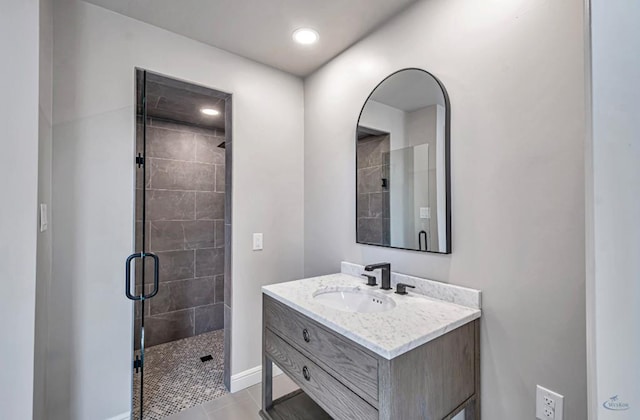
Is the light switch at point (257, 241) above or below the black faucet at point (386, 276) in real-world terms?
above

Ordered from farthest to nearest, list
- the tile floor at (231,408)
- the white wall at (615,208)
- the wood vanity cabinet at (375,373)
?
the tile floor at (231,408)
the wood vanity cabinet at (375,373)
the white wall at (615,208)

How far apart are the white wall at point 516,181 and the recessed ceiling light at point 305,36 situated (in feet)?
1.87

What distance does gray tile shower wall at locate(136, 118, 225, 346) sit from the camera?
290 cm

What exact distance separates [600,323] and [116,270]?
214cm

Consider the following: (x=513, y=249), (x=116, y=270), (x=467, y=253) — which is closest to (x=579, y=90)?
(x=513, y=249)

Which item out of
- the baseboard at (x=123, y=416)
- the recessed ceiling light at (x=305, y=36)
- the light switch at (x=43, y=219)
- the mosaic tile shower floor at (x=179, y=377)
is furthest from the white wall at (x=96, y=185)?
the recessed ceiling light at (x=305, y=36)

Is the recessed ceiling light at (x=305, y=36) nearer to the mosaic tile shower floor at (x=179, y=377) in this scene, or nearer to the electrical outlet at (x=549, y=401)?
the electrical outlet at (x=549, y=401)

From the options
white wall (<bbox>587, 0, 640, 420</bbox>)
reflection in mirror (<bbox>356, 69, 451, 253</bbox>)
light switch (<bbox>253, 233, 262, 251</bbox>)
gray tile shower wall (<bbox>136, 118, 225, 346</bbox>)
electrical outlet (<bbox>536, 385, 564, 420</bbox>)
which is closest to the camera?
white wall (<bbox>587, 0, 640, 420</bbox>)

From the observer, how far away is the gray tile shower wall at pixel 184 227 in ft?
9.50

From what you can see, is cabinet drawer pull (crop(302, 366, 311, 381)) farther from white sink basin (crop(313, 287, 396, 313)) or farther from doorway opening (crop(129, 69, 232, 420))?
doorway opening (crop(129, 69, 232, 420))

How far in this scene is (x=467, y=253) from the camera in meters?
1.35

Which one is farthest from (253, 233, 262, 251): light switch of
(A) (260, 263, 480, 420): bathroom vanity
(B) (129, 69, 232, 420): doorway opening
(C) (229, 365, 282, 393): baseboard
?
(C) (229, 365, 282, 393): baseboard

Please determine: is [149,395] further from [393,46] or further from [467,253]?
[393,46]
